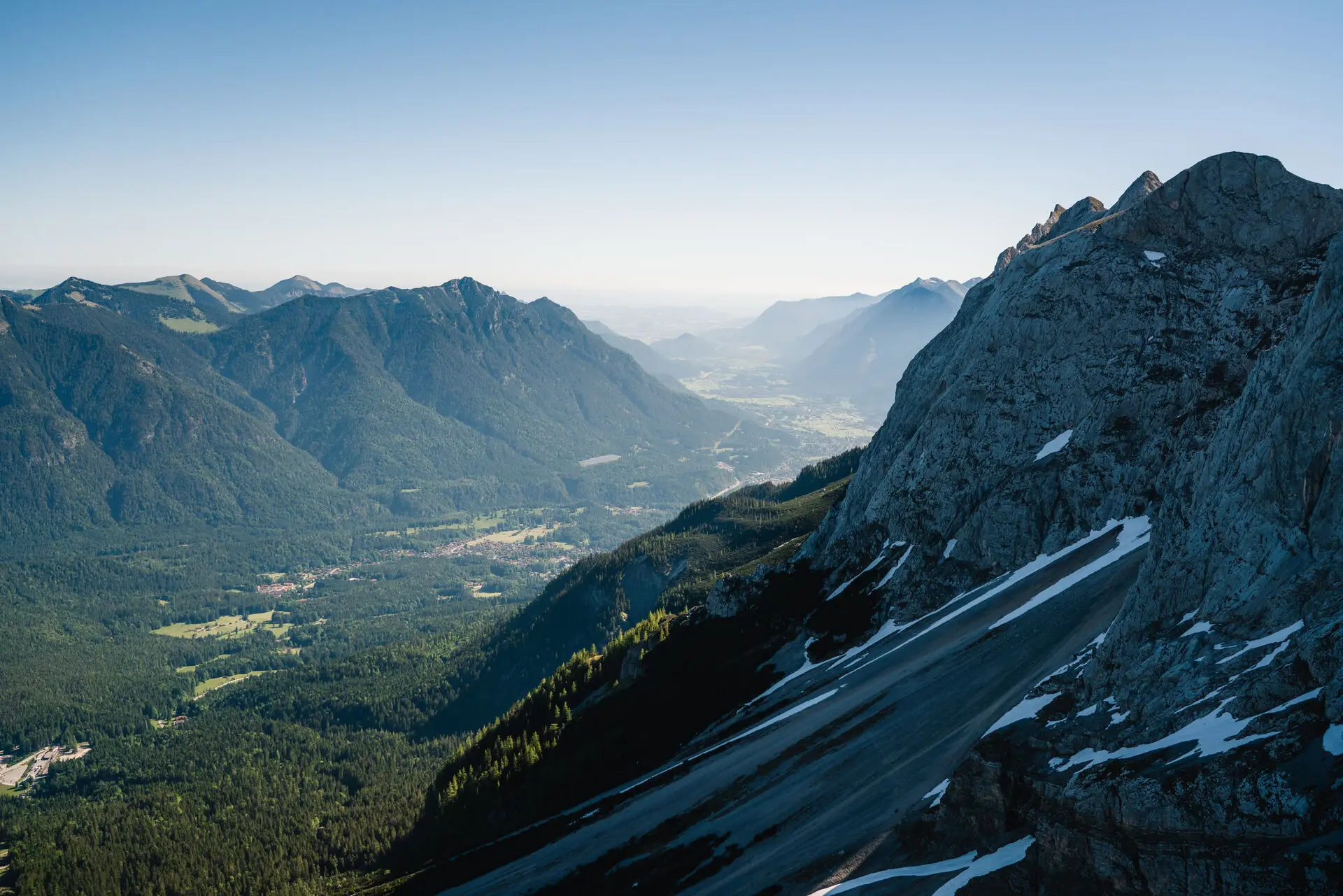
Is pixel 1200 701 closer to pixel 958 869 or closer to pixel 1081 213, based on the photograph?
pixel 958 869

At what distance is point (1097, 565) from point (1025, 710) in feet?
75.5

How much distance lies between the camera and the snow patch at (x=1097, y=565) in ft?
222

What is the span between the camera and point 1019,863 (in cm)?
4241

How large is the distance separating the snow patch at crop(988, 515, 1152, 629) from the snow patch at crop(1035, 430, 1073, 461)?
472 inches

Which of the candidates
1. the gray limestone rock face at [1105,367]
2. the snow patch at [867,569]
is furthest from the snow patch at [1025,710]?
the snow patch at [867,569]

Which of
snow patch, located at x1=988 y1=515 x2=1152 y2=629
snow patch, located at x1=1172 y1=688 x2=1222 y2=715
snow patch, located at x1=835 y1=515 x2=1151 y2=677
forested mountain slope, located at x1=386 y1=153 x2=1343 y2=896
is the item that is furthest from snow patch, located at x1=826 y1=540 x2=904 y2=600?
snow patch, located at x1=1172 y1=688 x2=1222 y2=715

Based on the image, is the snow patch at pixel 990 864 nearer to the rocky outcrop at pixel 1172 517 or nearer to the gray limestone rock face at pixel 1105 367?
the rocky outcrop at pixel 1172 517

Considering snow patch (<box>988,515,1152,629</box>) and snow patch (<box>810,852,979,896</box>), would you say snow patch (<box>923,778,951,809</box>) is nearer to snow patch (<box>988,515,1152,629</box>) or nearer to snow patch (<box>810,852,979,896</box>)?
snow patch (<box>810,852,979,896</box>)

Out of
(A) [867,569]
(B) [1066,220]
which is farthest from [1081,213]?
(A) [867,569]

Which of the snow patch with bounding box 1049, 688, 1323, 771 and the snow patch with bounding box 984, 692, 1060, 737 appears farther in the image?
the snow patch with bounding box 984, 692, 1060, 737

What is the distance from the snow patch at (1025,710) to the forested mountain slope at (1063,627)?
25cm

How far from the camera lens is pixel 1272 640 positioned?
38875mm

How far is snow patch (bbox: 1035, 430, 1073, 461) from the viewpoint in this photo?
81.0 metres

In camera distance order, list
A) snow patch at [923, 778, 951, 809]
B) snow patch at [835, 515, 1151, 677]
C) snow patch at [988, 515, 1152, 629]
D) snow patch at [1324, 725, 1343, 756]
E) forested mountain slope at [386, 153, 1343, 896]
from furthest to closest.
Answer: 1. snow patch at [835, 515, 1151, 677]
2. snow patch at [988, 515, 1152, 629]
3. snow patch at [923, 778, 951, 809]
4. forested mountain slope at [386, 153, 1343, 896]
5. snow patch at [1324, 725, 1343, 756]
